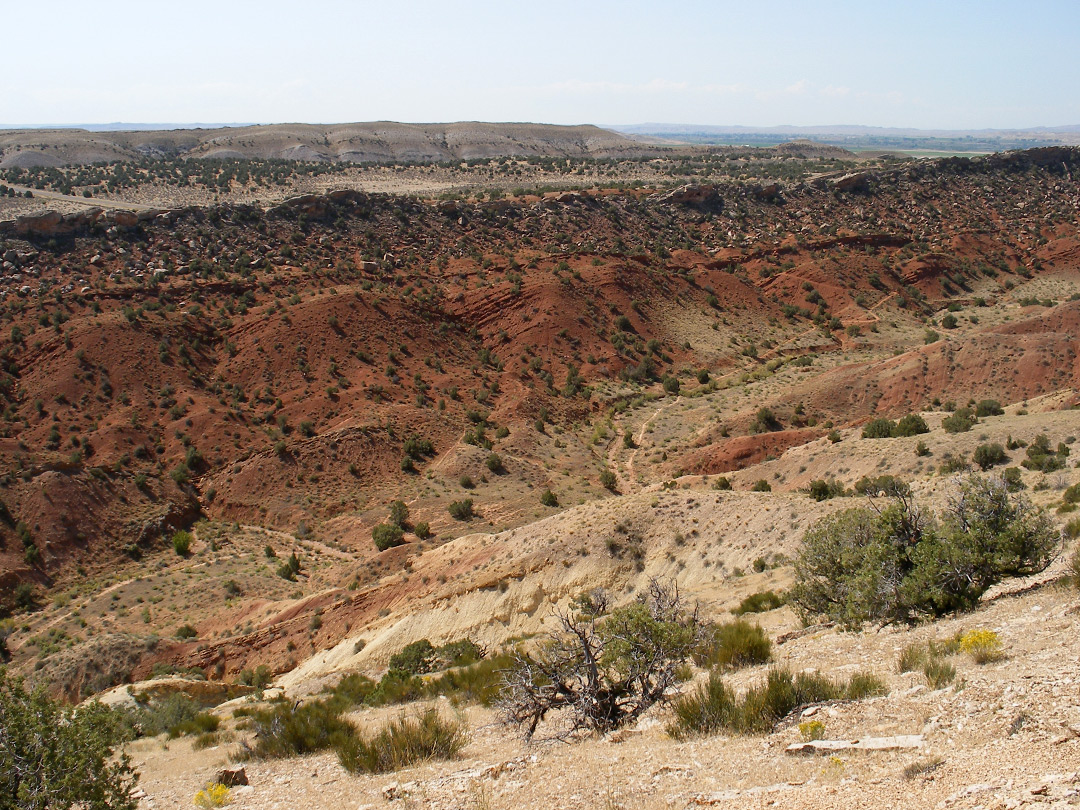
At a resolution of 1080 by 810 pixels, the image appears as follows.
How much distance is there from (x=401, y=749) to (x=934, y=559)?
801 centimetres

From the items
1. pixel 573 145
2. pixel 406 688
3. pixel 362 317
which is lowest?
pixel 406 688

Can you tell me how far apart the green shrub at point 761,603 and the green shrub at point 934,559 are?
7.04 ft

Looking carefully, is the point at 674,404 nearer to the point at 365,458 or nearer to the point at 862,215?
the point at 365,458

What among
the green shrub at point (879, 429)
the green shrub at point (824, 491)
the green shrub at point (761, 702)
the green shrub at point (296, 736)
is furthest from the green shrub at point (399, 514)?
the green shrub at point (761, 702)

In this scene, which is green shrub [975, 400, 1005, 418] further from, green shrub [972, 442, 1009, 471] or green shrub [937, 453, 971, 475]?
green shrub [972, 442, 1009, 471]

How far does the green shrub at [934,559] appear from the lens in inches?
415

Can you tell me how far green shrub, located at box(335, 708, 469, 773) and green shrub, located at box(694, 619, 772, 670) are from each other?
12.4 feet

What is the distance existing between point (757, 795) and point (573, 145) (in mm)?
119500

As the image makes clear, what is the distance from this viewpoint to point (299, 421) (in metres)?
34.3

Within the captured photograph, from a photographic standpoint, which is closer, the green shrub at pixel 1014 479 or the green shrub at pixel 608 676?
the green shrub at pixel 608 676

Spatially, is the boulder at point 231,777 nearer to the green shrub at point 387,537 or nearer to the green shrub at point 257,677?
the green shrub at point 257,677

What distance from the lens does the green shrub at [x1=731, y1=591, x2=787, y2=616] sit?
14.5m

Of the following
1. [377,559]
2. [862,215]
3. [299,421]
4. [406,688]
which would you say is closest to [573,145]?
[862,215]

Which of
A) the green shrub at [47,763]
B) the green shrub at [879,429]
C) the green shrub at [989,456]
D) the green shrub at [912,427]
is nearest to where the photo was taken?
the green shrub at [47,763]
